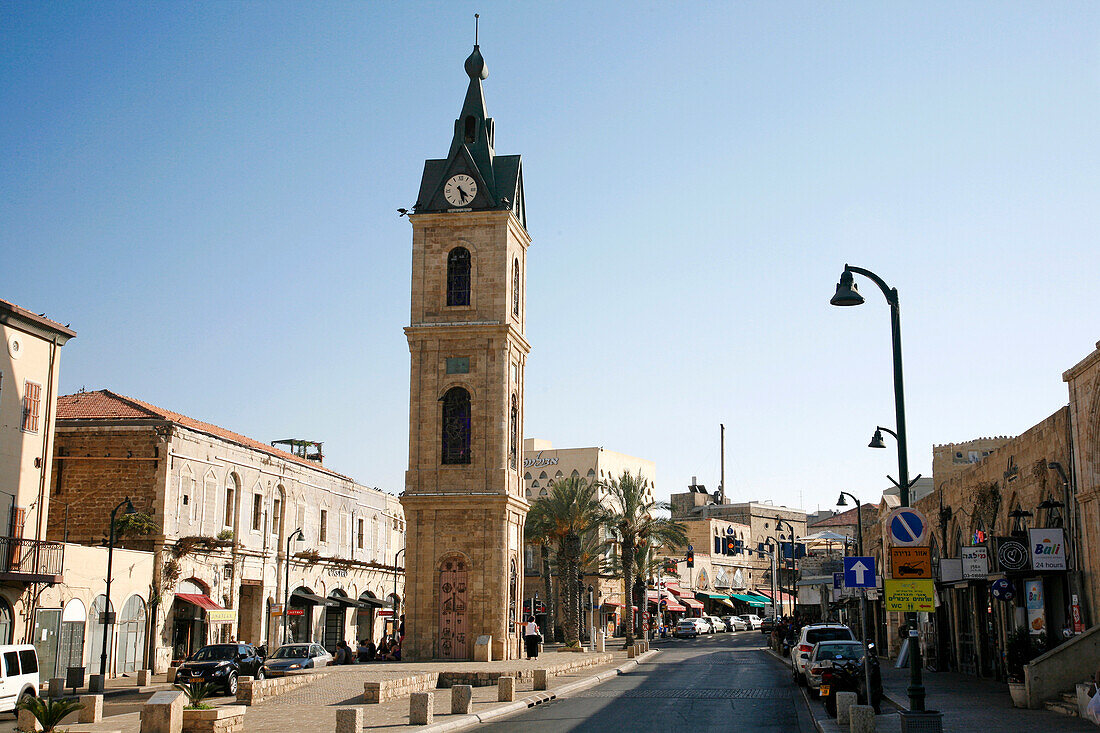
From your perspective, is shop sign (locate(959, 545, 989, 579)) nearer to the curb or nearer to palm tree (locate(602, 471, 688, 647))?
the curb

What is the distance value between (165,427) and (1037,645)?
104 ft

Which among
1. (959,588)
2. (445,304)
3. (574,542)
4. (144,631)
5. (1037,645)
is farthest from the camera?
(574,542)

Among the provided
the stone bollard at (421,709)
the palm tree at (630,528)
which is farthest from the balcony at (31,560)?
the palm tree at (630,528)

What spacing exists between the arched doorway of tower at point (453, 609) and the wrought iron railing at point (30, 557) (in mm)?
14267

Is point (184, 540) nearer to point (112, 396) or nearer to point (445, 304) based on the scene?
point (112, 396)

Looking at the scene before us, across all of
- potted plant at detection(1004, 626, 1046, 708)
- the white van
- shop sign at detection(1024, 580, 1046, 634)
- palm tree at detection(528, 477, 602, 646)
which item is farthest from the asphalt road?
palm tree at detection(528, 477, 602, 646)

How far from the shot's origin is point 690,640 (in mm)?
79438

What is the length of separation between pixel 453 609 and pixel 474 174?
1837 centimetres

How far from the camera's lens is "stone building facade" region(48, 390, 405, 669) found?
41.8 metres

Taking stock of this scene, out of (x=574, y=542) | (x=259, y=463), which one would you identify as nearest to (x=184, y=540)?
(x=259, y=463)

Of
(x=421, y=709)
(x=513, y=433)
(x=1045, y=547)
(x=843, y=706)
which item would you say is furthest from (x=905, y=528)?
(x=513, y=433)

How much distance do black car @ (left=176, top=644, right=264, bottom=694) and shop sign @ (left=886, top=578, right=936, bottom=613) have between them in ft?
61.2

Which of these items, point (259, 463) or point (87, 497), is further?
point (259, 463)

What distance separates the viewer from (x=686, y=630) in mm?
81812
